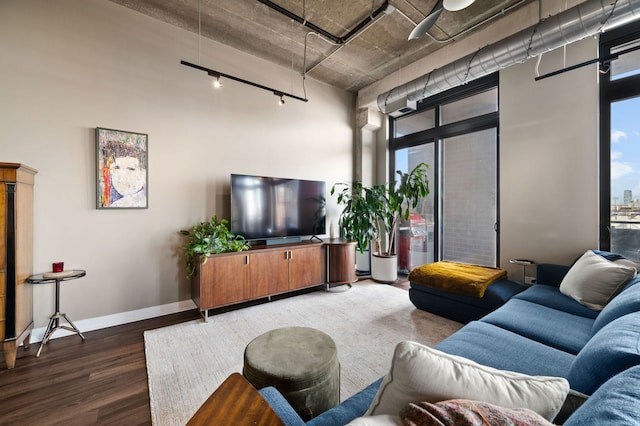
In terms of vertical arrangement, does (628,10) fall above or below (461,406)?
above

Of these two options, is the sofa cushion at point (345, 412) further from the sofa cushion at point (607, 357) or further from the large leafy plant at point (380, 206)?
the large leafy plant at point (380, 206)

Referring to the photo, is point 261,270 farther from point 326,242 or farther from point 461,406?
point 461,406

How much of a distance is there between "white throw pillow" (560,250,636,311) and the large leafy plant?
2233 millimetres

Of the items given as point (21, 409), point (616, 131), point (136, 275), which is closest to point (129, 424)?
point (21, 409)

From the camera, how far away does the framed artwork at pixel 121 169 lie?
9.61 feet

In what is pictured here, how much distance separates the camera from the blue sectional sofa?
0.66m

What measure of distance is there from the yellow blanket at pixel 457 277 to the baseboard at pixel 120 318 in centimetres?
305

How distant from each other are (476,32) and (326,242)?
3.62 meters

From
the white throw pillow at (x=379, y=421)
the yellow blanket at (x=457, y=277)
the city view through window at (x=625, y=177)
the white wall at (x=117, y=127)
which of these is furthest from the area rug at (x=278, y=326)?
the city view through window at (x=625, y=177)

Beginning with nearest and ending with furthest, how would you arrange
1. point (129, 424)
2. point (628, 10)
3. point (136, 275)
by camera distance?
point (129, 424), point (628, 10), point (136, 275)

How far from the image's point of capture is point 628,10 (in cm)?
222

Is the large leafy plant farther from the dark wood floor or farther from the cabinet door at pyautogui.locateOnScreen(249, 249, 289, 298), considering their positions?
the dark wood floor

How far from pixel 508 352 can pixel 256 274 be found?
2.76 metres

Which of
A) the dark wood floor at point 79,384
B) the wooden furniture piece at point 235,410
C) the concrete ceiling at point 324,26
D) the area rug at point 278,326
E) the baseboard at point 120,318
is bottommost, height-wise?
the dark wood floor at point 79,384
